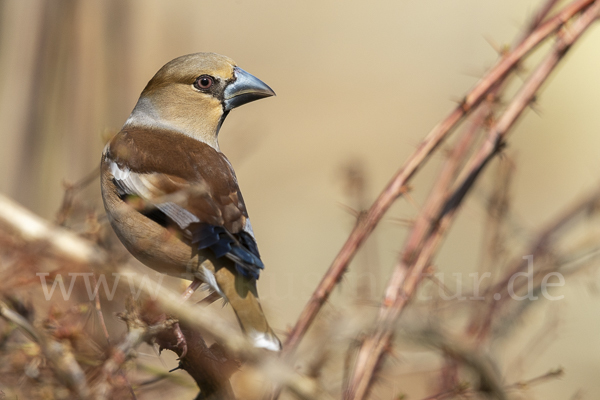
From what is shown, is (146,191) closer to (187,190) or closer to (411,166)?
(187,190)

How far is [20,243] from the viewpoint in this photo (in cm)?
225

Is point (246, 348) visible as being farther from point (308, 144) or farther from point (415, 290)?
point (308, 144)

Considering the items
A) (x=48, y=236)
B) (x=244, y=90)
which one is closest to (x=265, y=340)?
(x=48, y=236)

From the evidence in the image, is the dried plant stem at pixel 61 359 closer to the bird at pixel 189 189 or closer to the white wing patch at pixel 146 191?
the bird at pixel 189 189

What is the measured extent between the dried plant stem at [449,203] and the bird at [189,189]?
456 millimetres

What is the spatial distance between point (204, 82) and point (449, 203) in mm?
1788

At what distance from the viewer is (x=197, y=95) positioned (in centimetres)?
399

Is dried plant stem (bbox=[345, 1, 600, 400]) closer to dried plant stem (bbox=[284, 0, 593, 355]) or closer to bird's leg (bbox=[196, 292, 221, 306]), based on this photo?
dried plant stem (bbox=[284, 0, 593, 355])

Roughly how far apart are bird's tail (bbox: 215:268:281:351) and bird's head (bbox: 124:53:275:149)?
4.44 ft

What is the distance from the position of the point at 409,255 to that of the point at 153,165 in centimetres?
137

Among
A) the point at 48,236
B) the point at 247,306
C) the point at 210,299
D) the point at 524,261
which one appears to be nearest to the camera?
the point at 48,236

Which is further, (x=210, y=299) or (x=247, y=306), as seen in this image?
(x=210, y=299)

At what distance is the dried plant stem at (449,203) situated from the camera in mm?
2762

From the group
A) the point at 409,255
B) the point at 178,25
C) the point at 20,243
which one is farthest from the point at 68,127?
the point at 409,255
